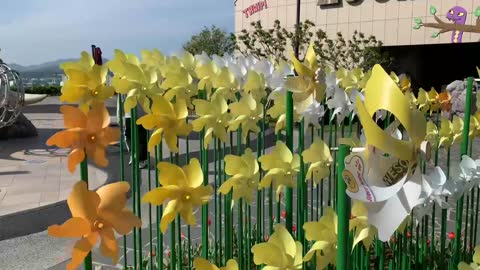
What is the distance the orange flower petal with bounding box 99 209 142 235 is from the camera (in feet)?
3.59

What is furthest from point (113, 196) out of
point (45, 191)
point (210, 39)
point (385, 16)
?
point (210, 39)

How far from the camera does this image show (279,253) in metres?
1.20

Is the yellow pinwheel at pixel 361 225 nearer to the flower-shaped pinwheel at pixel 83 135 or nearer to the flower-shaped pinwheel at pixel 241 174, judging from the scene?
the flower-shaped pinwheel at pixel 241 174

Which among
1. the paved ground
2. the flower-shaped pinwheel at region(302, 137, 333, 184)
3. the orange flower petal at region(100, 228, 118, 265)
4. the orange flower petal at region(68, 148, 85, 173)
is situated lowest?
the paved ground

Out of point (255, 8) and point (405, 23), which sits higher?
A: point (255, 8)

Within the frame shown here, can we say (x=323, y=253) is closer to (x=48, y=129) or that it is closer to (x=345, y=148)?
(x=345, y=148)

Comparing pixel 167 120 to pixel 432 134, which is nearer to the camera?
pixel 167 120

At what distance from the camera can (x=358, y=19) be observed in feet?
71.4

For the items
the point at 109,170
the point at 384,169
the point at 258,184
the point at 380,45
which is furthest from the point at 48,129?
the point at 380,45

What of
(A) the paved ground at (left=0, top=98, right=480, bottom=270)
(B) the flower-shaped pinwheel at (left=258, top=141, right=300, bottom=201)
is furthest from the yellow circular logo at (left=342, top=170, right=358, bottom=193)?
(A) the paved ground at (left=0, top=98, right=480, bottom=270)

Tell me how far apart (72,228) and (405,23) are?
2135 centimetres

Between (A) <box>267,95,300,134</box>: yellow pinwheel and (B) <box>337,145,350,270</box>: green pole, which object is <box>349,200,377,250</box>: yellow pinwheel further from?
(A) <box>267,95,300,134</box>: yellow pinwheel

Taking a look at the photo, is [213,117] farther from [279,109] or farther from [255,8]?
[255,8]

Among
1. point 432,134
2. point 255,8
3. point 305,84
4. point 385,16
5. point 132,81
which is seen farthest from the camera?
point 255,8
